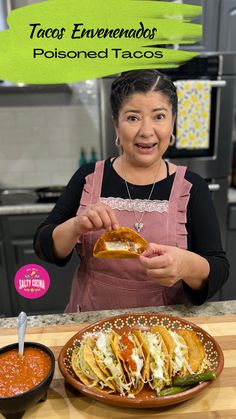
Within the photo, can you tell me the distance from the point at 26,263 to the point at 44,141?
80 cm

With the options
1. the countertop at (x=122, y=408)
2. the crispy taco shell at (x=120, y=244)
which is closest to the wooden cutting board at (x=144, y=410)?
the countertop at (x=122, y=408)

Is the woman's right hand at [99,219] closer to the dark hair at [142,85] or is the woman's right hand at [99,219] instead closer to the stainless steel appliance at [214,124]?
the dark hair at [142,85]

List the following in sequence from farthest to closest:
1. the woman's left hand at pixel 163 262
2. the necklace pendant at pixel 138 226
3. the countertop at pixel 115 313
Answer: the necklace pendant at pixel 138 226 → the countertop at pixel 115 313 → the woman's left hand at pixel 163 262

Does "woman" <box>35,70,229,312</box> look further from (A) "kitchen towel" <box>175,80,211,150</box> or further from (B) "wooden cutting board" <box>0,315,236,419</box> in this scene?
(A) "kitchen towel" <box>175,80,211,150</box>

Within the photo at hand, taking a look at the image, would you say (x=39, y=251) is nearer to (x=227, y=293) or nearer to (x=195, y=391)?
(x=195, y=391)

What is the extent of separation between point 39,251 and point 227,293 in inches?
63.6

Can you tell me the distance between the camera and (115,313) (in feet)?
3.52

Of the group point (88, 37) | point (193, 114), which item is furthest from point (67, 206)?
point (193, 114)

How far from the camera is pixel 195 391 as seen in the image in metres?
0.72

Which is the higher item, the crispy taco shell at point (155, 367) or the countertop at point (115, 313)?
the crispy taco shell at point (155, 367)

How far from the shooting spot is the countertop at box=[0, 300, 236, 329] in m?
1.03

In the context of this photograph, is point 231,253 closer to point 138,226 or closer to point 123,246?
point 138,226

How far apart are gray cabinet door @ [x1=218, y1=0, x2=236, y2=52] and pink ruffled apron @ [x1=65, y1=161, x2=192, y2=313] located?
1360mm

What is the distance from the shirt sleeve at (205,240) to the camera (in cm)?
107
